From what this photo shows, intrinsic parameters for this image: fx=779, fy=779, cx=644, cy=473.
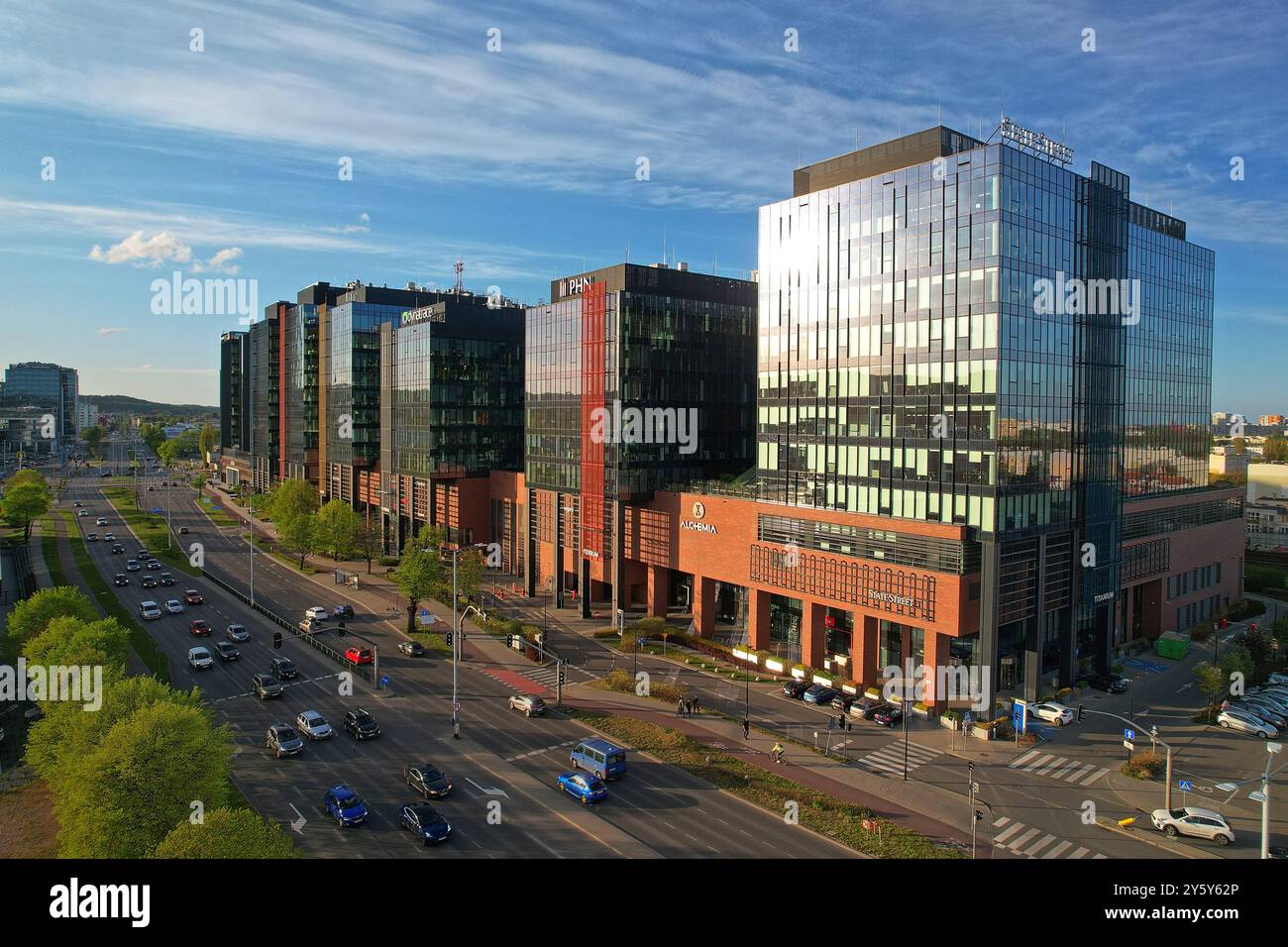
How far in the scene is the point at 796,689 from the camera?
54219mm

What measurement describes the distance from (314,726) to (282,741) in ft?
7.92

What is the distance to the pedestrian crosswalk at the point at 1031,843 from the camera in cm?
3353

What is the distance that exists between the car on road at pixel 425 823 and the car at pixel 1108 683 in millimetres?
47336

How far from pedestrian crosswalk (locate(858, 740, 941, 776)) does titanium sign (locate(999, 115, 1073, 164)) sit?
39134 mm

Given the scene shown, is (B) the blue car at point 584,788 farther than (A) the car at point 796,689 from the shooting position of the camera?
No

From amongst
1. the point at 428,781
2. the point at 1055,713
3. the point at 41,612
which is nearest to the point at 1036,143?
the point at 1055,713

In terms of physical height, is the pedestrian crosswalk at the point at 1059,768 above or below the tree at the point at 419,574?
below

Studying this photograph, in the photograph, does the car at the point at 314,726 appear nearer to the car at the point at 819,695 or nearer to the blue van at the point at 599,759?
the blue van at the point at 599,759

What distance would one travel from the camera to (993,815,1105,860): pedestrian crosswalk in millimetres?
33531

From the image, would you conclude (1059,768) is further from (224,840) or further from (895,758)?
(224,840)

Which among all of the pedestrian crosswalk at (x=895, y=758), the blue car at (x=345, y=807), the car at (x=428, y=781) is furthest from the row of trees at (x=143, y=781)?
the pedestrian crosswalk at (x=895, y=758)

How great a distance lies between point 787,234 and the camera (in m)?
62.3

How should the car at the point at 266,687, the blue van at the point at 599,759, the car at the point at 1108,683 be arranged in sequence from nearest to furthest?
the blue van at the point at 599,759, the car at the point at 266,687, the car at the point at 1108,683
